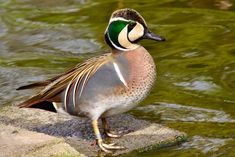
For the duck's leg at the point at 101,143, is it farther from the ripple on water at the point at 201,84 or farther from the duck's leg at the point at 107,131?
the ripple on water at the point at 201,84

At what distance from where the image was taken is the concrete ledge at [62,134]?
5758mm

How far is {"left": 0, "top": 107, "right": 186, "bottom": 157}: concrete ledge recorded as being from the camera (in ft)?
18.9

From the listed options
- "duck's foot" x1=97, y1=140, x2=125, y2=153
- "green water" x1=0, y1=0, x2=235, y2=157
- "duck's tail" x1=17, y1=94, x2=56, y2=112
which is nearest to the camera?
"duck's foot" x1=97, y1=140, x2=125, y2=153

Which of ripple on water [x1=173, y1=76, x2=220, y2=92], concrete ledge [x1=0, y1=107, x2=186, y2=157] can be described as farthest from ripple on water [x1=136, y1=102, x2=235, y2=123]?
ripple on water [x1=173, y1=76, x2=220, y2=92]

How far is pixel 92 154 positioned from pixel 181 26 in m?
3.62

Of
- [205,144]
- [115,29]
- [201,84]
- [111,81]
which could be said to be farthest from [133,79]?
[201,84]

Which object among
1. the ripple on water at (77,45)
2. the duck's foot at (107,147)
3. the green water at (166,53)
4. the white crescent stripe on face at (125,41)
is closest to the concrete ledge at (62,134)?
the duck's foot at (107,147)

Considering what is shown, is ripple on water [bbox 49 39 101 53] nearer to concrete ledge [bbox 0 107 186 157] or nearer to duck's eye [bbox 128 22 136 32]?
concrete ledge [bbox 0 107 186 157]

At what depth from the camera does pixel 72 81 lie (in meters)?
6.01

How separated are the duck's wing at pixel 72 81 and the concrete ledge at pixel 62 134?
0.90ft

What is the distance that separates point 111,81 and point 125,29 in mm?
404

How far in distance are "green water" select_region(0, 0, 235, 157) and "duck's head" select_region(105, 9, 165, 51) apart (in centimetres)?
79

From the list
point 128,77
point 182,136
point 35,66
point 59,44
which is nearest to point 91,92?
point 128,77

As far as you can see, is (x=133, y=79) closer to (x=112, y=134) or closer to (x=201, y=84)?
(x=112, y=134)
